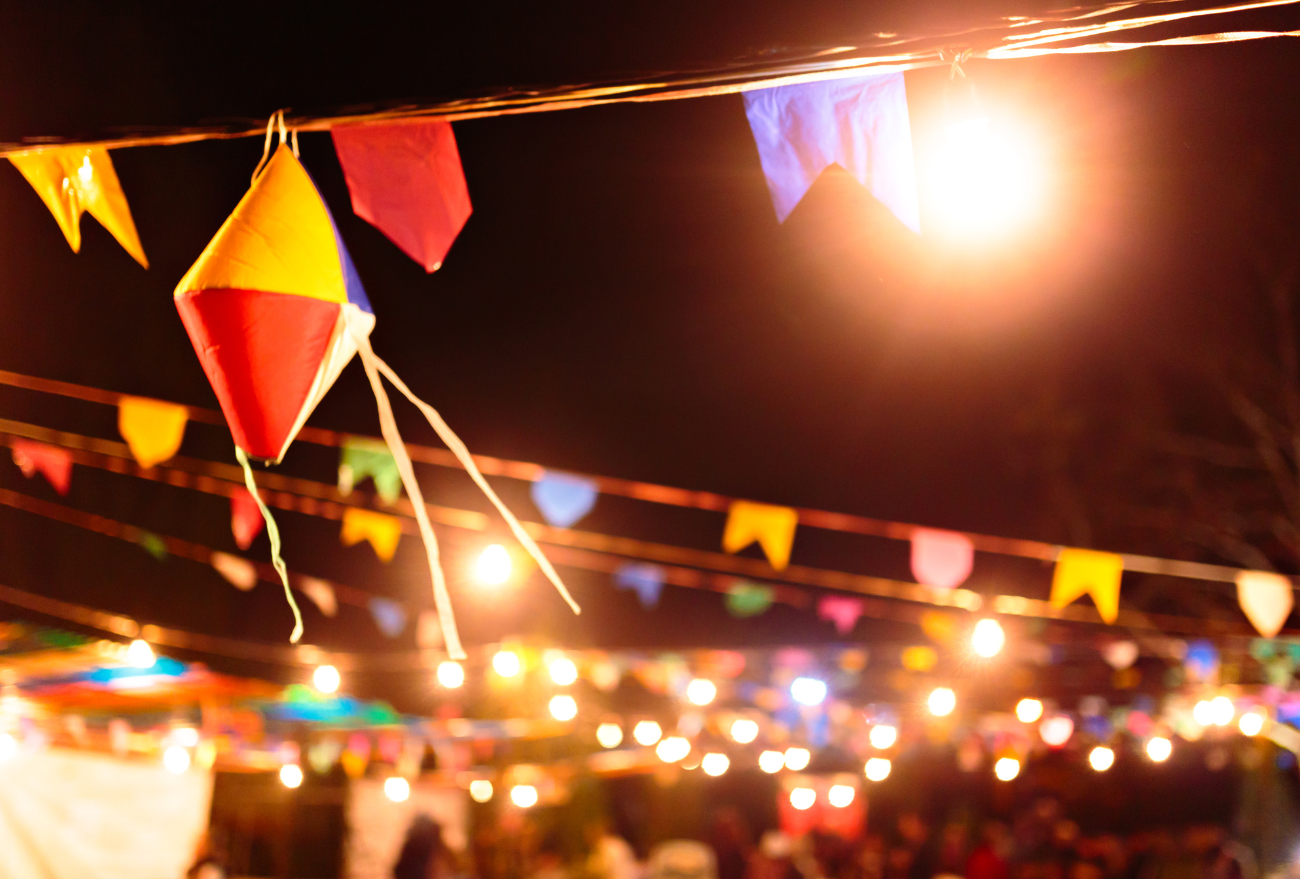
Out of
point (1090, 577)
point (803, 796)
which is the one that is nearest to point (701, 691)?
point (803, 796)

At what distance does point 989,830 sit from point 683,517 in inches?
296

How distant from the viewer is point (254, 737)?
32.7 ft

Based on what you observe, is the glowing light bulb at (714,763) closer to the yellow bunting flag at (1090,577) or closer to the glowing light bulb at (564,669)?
the glowing light bulb at (564,669)

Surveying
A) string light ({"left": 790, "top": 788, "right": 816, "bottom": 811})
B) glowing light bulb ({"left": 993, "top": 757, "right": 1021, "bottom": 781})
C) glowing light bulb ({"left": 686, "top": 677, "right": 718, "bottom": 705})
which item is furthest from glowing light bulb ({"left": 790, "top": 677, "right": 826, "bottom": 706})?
string light ({"left": 790, "top": 788, "right": 816, "bottom": 811})

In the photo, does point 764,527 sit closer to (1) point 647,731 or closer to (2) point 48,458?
(2) point 48,458

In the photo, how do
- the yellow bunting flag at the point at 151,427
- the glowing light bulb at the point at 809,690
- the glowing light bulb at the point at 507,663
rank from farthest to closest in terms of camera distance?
the glowing light bulb at the point at 809,690, the glowing light bulb at the point at 507,663, the yellow bunting flag at the point at 151,427

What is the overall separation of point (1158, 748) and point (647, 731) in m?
5.64

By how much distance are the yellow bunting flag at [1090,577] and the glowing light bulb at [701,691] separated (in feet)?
15.0

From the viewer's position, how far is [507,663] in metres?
8.65

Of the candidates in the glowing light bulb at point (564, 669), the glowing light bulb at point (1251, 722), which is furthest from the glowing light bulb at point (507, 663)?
the glowing light bulb at point (1251, 722)

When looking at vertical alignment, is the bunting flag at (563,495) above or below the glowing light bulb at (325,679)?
below

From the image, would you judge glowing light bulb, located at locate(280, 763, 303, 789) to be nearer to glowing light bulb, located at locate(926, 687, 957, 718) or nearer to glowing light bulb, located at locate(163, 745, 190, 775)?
glowing light bulb, located at locate(163, 745, 190, 775)

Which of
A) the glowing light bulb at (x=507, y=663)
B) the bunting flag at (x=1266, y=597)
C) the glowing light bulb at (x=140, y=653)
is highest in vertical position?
the glowing light bulb at (x=507, y=663)

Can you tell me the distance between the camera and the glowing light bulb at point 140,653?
6766 millimetres
